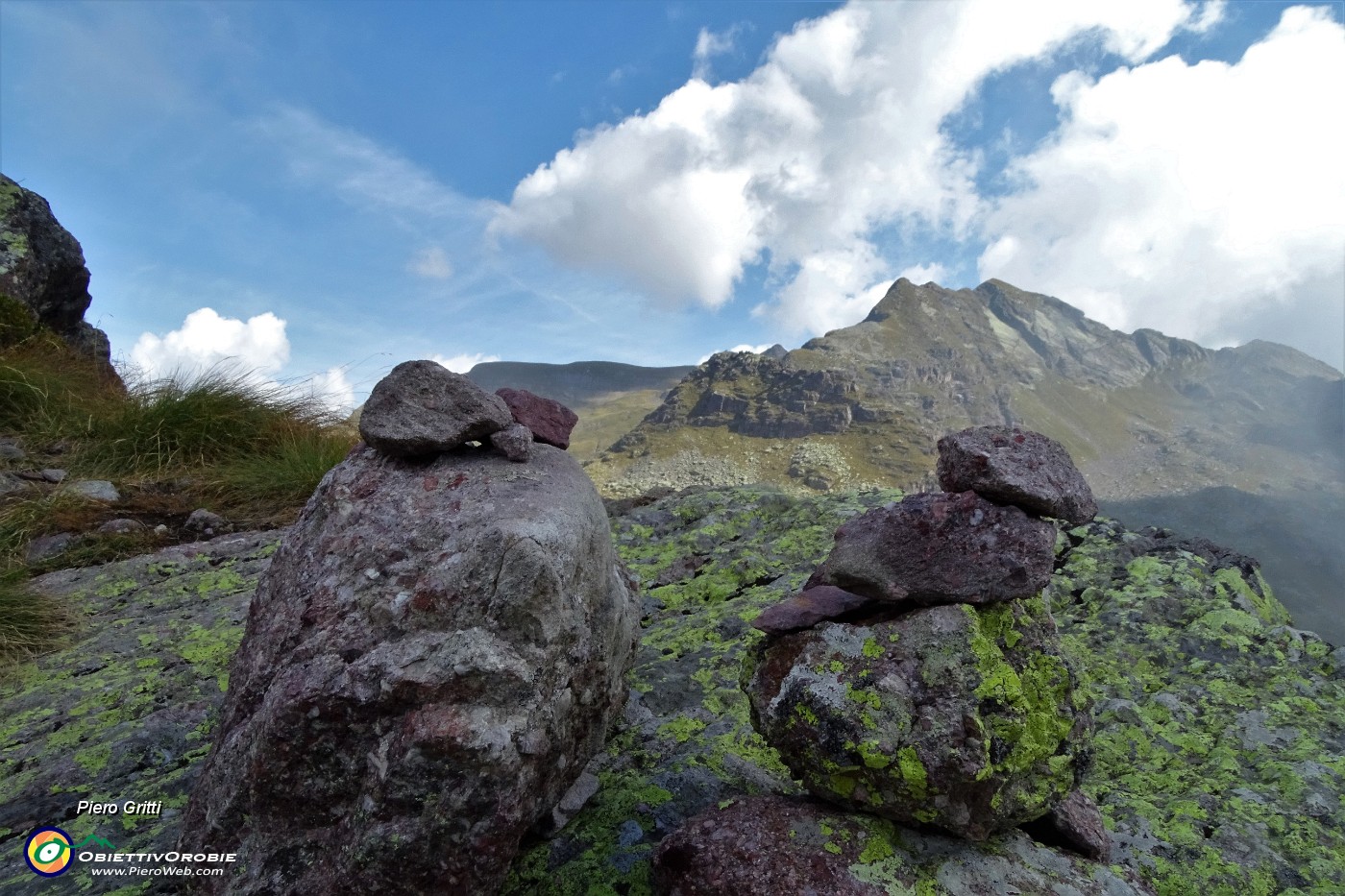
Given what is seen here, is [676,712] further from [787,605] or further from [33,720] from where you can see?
[33,720]

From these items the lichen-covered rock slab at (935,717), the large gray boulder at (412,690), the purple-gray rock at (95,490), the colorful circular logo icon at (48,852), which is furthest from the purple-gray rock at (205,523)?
the lichen-covered rock slab at (935,717)

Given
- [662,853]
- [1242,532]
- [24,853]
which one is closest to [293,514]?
[24,853]

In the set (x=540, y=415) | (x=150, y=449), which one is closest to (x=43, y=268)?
(x=150, y=449)

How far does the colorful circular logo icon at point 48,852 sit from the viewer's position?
3.60 m

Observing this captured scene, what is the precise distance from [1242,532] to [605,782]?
123 meters

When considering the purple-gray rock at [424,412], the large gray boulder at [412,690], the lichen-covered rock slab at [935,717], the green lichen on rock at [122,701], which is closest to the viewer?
the large gray boulder at [412,690]

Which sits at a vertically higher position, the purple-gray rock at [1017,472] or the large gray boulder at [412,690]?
the purple-gray rock at [1017,472]

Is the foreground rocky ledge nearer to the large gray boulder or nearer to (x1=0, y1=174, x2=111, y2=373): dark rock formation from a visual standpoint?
the large gray boulder

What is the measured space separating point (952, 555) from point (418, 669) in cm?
283

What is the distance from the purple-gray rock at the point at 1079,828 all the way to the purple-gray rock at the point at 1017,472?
62.7 inches

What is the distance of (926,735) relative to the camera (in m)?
3.24

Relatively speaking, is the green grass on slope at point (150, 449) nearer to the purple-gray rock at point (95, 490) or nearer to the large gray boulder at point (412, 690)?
the purple-gray rock at point (95, 490)

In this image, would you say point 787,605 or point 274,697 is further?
point 787,605

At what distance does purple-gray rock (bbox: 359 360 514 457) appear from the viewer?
434 centimetres
